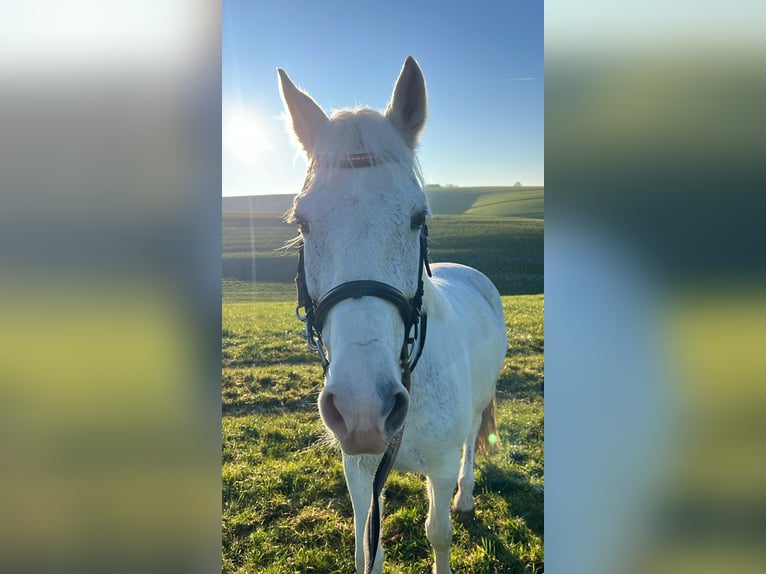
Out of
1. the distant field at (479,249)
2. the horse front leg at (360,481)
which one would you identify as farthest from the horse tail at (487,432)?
the horse front leg at (360,481)

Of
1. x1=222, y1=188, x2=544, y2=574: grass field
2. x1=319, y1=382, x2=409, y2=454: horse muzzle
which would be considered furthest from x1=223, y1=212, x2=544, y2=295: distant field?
x1=319, y1=382, x2=409, y2=454: horse muzzle

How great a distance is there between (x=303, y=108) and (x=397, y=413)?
136 centimetres

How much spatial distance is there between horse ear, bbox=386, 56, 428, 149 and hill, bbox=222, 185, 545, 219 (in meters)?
0.27


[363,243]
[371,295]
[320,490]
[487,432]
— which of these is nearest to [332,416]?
[371,295]

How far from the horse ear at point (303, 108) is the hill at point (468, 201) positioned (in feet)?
1.07

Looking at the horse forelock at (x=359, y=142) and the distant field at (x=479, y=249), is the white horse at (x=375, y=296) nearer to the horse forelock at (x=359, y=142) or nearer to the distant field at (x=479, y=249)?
the horse forelock at (x=359, y=142)

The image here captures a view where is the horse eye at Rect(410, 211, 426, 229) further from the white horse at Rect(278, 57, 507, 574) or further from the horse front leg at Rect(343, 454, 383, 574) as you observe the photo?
the horse front leg at Rect(343, 454, 383, 574)

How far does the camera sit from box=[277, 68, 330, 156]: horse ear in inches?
66.2

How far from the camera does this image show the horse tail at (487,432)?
3.61 m
